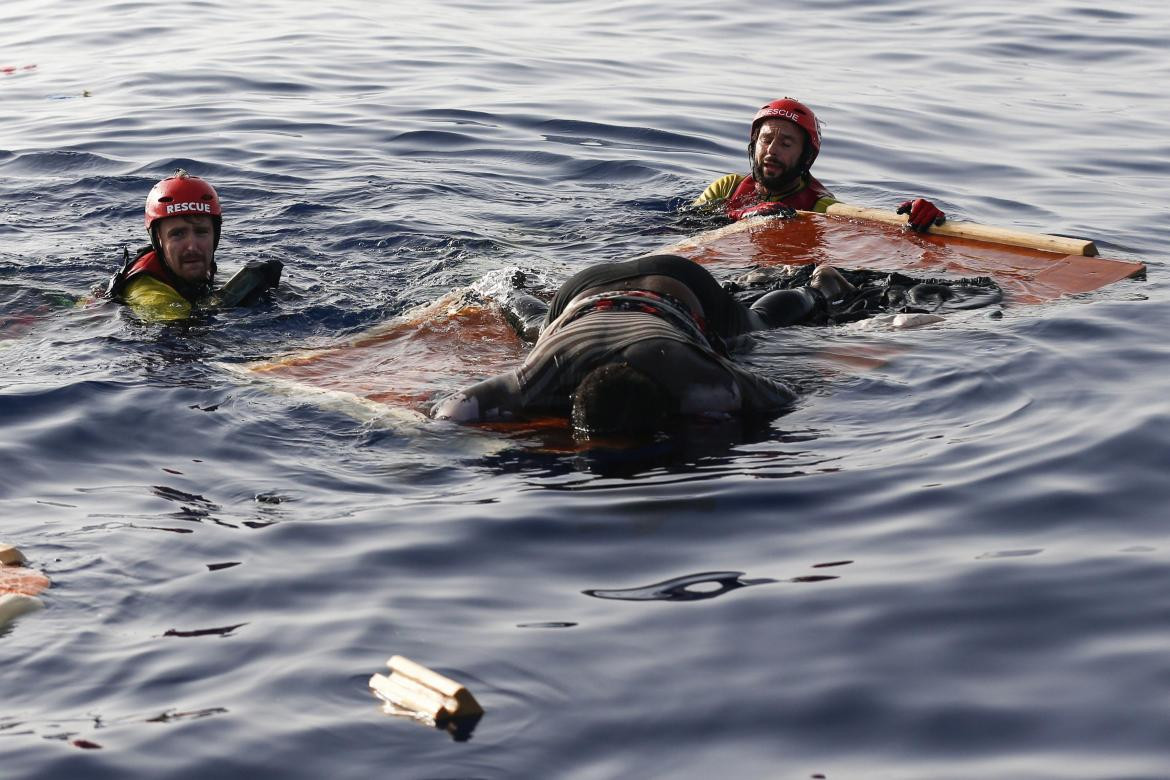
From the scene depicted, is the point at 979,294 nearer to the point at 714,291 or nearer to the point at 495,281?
the point at 714,291

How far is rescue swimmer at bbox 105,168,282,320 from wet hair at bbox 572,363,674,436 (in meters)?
3.10

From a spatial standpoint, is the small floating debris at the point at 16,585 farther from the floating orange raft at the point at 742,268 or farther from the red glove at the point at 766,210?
the red glove at the point at 766,210

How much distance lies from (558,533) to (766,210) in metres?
6.04

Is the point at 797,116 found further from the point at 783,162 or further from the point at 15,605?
the point at 15,605

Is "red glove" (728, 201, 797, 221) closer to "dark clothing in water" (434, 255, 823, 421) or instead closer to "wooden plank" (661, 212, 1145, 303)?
"wooden plank" (661, 212, 1145, 303)

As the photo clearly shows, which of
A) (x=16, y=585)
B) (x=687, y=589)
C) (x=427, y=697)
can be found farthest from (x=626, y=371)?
(x=16, y=585)

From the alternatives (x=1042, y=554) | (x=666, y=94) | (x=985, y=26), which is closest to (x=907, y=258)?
(x=1042, y=554)

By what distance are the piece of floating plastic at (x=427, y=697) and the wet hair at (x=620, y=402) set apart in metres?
2.25

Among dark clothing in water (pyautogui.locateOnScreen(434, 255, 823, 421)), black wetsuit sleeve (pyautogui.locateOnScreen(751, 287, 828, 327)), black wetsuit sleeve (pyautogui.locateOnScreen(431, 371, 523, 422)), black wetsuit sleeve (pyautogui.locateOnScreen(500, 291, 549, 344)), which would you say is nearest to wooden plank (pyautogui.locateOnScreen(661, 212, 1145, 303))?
black wetsuit sleeve (pyautogui.locateOnScreen(751, 287, 828, 327))

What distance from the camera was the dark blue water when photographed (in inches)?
145

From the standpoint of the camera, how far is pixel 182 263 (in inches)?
326

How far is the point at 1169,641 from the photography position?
4.10 metres

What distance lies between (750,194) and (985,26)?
10126mm

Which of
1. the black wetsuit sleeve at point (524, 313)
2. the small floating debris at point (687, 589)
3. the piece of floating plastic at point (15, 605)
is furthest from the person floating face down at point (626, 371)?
the piece of floating plastic at point (15, 605)
